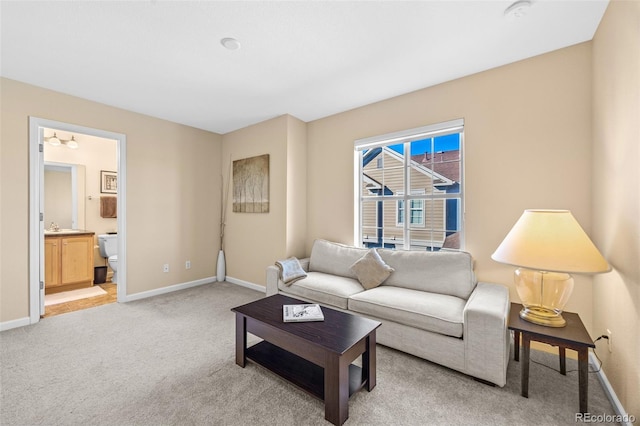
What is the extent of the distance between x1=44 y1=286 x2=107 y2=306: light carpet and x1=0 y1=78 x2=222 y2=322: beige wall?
2.85 feet

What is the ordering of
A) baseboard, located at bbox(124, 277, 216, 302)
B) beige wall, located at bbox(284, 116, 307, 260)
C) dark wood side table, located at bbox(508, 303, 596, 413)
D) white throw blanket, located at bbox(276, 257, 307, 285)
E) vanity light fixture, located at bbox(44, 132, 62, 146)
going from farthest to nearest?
1. vanity light fixture, located at bbox(44, 132, 62, 146)
2. beige wall, located at bbox(284, 116, 307, 260)
3. baseboard, located at bbox(124, 277, 216, 302)
4. white throw blanket, located at bbox(276, 257, 307, 285)
5. dark wood side table, located at bbox(508, 303, 596, 413)

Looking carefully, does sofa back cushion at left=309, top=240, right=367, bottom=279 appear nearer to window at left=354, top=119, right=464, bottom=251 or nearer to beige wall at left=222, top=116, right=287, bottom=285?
window at left=354, top=119, right=464, bottom=251

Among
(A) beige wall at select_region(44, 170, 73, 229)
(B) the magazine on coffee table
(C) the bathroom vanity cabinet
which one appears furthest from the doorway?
(B) the magazine on coffee table

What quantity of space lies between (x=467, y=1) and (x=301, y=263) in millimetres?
2950

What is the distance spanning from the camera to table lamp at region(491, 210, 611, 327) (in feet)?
5.22

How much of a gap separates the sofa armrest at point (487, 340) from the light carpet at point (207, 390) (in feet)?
0.38

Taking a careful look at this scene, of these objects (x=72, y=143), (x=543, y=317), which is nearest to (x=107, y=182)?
(x=72, y=143)

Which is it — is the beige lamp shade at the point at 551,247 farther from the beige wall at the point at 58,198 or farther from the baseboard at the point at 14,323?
the beige wall at the point at 58,198

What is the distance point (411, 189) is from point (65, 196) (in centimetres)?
567

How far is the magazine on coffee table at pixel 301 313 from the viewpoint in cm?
190

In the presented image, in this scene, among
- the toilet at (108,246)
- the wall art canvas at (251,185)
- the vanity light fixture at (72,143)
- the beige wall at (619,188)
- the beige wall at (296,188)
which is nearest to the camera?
the beige wall at (619,188)

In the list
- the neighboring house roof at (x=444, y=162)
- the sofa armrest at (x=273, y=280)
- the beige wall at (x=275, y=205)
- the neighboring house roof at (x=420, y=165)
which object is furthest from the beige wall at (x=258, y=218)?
the neighboring house roof at (x=444, y=162)

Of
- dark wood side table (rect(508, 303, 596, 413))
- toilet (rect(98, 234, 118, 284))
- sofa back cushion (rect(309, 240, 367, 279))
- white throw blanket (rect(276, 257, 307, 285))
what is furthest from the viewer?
toilet (rect(98, 234, 118, 284))

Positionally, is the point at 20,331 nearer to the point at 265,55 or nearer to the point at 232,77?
the point at 232,77
